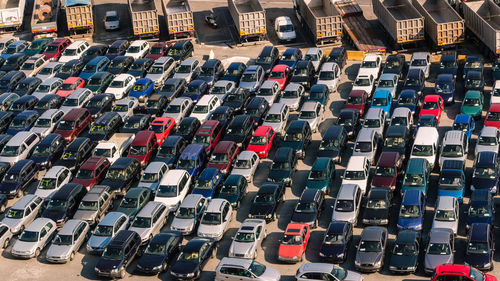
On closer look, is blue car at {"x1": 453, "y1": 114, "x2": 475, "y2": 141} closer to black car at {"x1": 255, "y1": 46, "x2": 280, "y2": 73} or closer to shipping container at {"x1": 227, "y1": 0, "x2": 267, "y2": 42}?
black car at {"x1": 255, "y1": 46, "x2": 280, "y2": 73}

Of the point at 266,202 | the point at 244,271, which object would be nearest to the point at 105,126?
the point at 266,202

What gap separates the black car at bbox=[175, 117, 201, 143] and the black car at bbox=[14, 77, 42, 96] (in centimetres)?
1322

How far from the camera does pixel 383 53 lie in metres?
64.9

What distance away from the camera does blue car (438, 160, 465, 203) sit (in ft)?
146

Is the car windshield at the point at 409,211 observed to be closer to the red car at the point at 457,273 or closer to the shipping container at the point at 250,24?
the red car at the point at 457,273

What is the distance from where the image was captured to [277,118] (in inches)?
2106

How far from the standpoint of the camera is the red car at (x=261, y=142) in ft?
167

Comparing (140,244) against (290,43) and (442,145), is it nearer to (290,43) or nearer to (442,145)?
(442,145)

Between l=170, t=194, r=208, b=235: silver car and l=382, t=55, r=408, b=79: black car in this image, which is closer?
l=170, t=194, r=208, b=235: silver car

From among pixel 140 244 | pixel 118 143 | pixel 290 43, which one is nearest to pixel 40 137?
pixel 118 143

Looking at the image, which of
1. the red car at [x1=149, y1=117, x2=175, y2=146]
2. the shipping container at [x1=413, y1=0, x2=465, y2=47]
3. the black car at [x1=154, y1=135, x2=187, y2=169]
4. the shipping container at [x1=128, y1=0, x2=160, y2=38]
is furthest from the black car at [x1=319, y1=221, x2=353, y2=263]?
the shipping container at [x1=128, y1=0, x2=160, y2=38]

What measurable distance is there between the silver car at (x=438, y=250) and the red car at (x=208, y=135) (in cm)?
1575

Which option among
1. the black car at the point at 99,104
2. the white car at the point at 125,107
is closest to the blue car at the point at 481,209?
the white car at the point at 125,107

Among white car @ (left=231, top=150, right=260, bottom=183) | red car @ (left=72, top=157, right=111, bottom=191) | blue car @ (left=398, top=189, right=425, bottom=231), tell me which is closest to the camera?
blue car @ (left=398, top=189, right=425, bottom=231)
